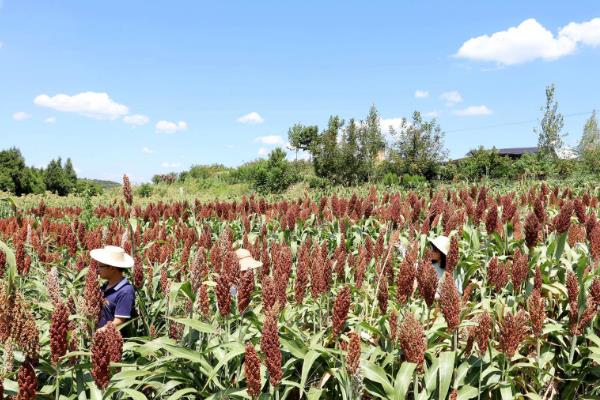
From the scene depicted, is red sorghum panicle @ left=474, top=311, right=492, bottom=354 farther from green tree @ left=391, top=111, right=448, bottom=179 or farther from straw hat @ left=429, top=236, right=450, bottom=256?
green tree @ left=391, top=111, right=448, bottom=179

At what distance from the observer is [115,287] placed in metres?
4.30

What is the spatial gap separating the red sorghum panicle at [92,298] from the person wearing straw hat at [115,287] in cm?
138

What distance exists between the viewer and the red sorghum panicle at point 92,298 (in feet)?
8.12

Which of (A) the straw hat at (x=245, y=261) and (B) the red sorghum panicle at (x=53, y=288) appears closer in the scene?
(B) the red sorghum panicle at (x=53, y=288)

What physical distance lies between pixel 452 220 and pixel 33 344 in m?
4.25

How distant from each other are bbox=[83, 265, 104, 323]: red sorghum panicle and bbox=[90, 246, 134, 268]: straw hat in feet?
5.47

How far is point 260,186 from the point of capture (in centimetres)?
2744

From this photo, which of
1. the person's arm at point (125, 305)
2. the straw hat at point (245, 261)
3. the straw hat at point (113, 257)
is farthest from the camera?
the straw hat at point (113, 257)

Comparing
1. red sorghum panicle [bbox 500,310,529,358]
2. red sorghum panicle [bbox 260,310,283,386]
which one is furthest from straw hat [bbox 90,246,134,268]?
red sorghum panicle [bbox 500,310,529,358]

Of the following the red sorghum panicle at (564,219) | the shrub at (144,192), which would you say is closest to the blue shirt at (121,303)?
the red sorghum panicle at (564,219)

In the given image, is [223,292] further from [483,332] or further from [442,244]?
[442,244]

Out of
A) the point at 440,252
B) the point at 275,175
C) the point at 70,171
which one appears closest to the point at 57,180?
the point at 70,171

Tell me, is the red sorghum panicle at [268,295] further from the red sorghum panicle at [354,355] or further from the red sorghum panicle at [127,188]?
the red sorghum panicle at [127,188]

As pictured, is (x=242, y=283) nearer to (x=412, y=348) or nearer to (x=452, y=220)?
(x=412, y=348)
